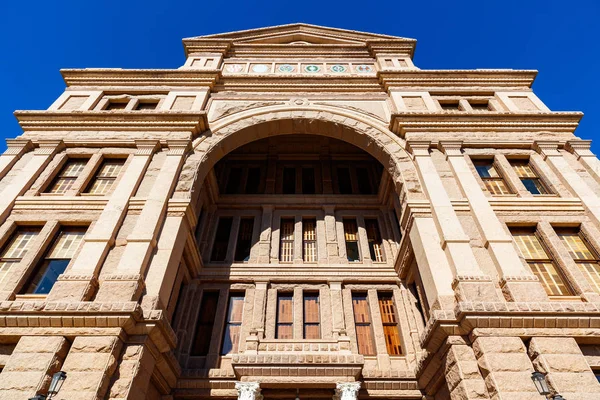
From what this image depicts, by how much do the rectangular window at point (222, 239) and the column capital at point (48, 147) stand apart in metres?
7.19

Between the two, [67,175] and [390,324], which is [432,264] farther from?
[67,175]

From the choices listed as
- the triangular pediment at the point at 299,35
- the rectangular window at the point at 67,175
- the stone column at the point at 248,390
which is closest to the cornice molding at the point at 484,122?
the triangular pediment at the point at 299,35

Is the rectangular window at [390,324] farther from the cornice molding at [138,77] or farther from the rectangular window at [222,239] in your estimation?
the cornice molding at [138,77]

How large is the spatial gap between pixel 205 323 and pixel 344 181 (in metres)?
10.2

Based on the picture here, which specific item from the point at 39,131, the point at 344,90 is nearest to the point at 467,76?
the point at 344,90

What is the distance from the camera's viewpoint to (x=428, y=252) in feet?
35.1

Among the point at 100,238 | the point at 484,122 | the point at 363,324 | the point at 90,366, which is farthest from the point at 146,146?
the point at 484,122

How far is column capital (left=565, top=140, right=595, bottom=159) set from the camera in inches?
544

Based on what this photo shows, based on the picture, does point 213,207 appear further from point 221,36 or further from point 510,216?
point 510,216

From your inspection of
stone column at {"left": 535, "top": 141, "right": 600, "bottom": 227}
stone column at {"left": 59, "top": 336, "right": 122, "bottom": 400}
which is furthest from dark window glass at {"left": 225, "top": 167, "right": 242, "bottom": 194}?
stone column at {"left": 535, "top": 141, "right": 600, "bottom": 227}

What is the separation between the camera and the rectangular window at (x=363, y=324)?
13.0 m

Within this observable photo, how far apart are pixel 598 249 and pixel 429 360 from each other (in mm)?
6263

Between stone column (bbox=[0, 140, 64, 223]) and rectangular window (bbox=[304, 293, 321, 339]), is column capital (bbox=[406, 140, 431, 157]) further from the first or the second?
stone column (bbox=[0, 140, 64, 223])

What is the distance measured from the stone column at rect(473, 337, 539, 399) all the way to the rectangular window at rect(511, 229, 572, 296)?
2.92m
